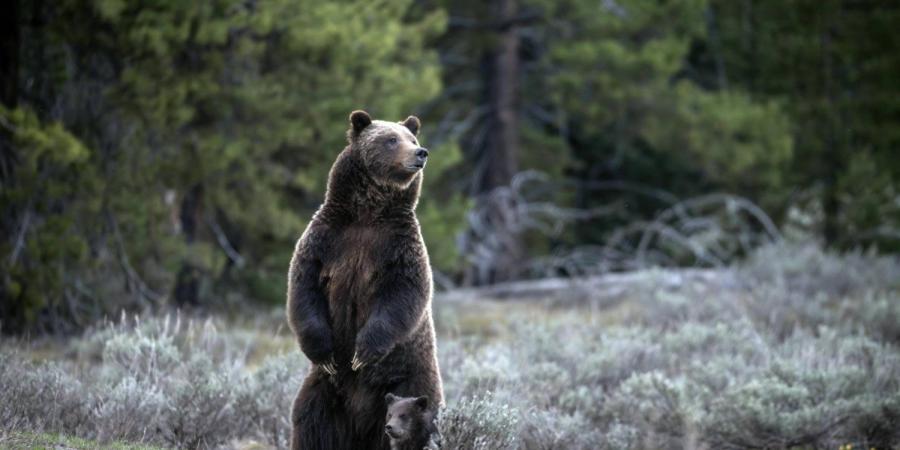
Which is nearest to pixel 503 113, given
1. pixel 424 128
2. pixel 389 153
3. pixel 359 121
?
pixel 424 128

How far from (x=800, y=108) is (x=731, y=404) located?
12.8 metres

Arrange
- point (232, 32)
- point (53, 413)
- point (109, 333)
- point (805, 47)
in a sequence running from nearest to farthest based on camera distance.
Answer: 1. point (53, 413)
2. point (109, 333)
3. point (232, 32)
4. point (805, 47)

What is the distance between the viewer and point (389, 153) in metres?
5.55

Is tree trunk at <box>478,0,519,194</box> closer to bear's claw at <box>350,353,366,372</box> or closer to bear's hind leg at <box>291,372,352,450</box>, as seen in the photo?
bear's hind leg at <box>291,372,352,450</box>

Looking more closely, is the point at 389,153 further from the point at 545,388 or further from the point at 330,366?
the point at 545,388

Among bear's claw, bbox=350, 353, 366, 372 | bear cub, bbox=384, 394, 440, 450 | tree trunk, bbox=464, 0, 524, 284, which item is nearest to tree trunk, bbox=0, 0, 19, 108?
bear's claw, bbox=350, 353, 366, 372

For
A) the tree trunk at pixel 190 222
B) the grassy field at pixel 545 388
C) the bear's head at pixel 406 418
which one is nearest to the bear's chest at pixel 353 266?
the bear's head at pixel 406 418

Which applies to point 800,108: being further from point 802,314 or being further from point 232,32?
point 232,32

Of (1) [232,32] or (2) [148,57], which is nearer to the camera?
(2) [148,57]

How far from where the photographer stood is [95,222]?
1062 cm

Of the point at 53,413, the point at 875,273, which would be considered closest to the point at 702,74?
the point at 875,273

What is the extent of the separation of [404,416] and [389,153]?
1.39 metres

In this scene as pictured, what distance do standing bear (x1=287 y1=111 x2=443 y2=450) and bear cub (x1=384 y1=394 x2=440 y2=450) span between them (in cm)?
16

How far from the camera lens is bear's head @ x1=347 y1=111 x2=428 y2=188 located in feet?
18.0
